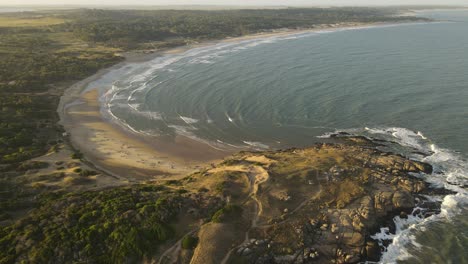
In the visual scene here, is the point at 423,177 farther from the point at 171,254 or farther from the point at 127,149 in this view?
the point at 127,149

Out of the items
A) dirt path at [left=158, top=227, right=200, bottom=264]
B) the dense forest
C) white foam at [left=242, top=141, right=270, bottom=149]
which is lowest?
dirt path at [left=158, top=227, right=200, bottom=264]

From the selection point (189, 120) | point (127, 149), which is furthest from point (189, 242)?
point (189, 120)

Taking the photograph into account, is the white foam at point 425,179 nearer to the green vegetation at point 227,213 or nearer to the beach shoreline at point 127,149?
the green vegetation at point 227,213

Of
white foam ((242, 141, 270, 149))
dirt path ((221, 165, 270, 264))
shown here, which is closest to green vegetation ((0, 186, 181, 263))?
dirt path ((221, 165, 270, 264))

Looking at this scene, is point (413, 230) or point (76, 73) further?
point (76, 73)

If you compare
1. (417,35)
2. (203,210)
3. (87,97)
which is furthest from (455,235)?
(417,35)

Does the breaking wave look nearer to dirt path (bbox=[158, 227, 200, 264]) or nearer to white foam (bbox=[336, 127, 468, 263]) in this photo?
white foam (bbox=[336, 127, 468, 263])

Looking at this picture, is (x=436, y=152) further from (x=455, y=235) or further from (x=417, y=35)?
(x=417, y=35)
